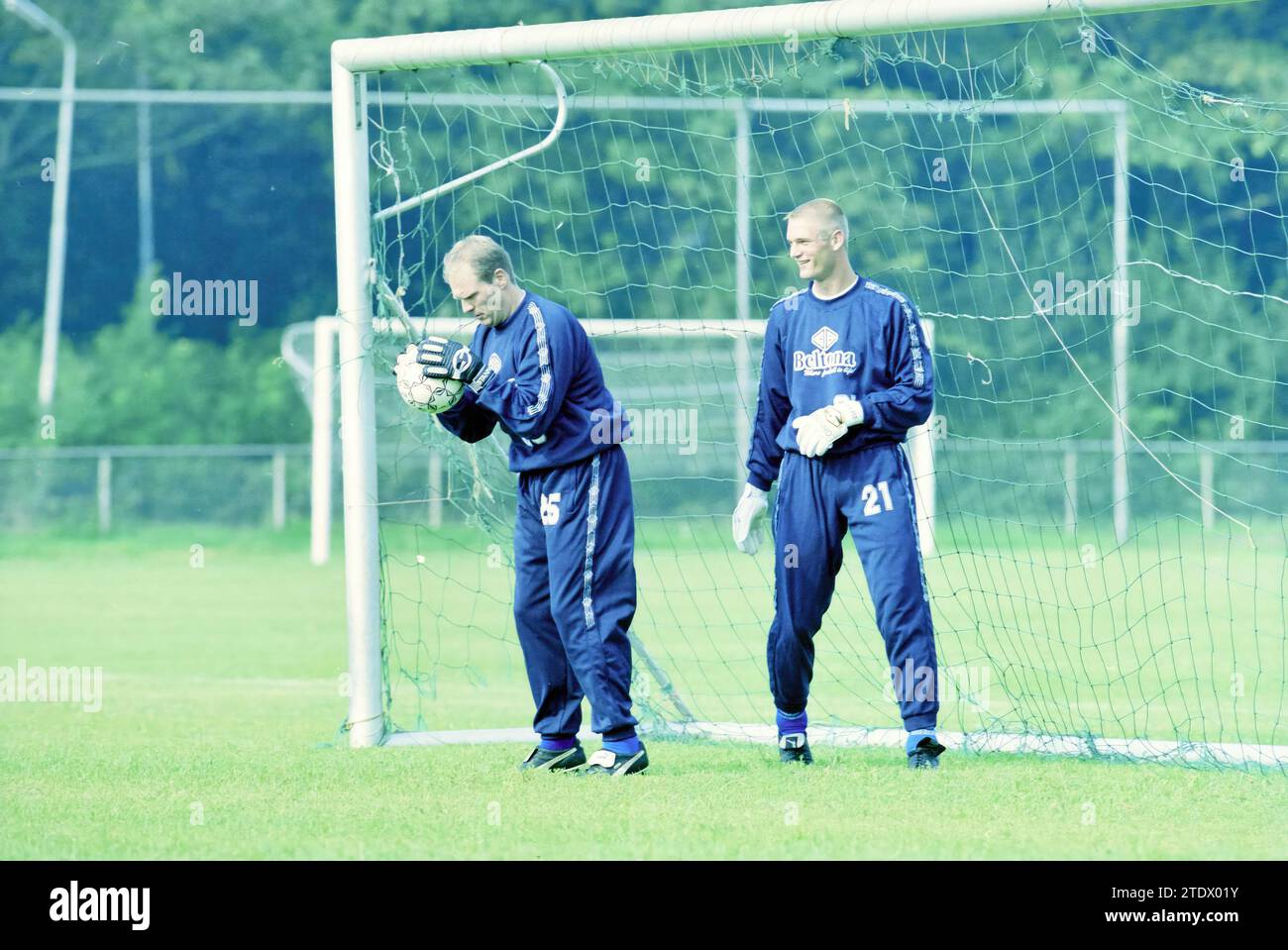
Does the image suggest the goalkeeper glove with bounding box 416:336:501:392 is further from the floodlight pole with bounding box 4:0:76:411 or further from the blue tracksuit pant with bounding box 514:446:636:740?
the floodlight pole with bounding box 4:0:76:411

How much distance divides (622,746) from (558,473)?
998 mm

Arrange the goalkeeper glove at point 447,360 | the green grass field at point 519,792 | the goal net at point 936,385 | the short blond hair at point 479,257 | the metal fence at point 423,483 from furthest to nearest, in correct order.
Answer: the metal fence at point 423,483 → the goal net at point 936,385 → the short blond hair at point 479,257 → the goalkeeper glove at point 447,360 → the green grass field at point 519,792

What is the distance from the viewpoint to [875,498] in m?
5.76

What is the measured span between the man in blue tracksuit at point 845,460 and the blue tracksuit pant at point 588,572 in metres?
0.60

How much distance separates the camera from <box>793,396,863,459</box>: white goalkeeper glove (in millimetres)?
5637

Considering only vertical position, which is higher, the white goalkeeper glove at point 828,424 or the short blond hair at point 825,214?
the short blond hair at point 825,214

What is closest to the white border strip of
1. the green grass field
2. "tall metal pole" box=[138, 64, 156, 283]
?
the green grass field

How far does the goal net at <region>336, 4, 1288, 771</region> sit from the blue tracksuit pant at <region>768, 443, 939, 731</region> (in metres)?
1.02

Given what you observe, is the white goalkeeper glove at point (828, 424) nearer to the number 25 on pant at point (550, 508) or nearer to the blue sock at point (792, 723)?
the number 25 on pant at point (550, 508)

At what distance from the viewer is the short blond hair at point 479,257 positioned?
5699mm

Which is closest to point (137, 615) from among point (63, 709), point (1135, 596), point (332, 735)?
point (63, 709)

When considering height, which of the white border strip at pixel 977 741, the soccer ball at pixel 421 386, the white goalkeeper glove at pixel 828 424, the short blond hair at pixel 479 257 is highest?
the short blond hair at pixel 479 257

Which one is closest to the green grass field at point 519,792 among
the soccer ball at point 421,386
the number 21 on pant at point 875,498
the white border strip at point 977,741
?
the white border strip at point 977,741
